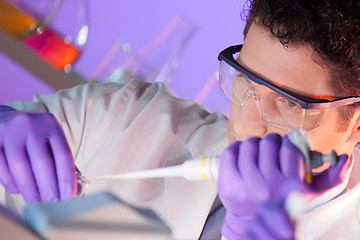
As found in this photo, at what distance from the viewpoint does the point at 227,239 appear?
2.64 ft

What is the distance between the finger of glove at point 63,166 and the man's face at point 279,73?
0.41 metres

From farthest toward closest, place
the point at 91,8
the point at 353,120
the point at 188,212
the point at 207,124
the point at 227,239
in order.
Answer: the point at 91,8 < the point at 207,124 < the point at 188,212 < the point at 353,120 < the point at 227,239

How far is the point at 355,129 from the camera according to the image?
1.15m

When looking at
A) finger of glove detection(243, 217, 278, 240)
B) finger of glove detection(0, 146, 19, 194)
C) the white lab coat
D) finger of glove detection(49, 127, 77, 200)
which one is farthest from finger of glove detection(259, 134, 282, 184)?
the white lab coat

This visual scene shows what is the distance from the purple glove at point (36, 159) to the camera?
2.64 ft

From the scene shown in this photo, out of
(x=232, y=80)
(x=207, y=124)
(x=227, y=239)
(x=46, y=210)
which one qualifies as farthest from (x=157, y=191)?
(x=46, y=210)

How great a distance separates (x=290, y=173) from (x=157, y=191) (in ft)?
2.31

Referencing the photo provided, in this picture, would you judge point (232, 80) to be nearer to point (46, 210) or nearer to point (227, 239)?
point (227, 239)

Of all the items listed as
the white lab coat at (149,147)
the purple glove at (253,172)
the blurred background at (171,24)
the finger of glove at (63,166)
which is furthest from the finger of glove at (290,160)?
the blurred background at (171,24)

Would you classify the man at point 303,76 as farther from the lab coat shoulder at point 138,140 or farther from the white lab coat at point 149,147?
the lab coat shoulder at point 138,140

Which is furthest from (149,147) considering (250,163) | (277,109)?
(250,163)

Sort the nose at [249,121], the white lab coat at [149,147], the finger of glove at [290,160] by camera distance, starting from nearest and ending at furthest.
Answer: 1. the finger of glove at [290,160]
2. the nose at [249,121]
3. the white lab coat at [149,147]

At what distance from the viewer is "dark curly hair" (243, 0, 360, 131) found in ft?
3.18

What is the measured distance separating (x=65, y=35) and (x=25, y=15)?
172 mm
